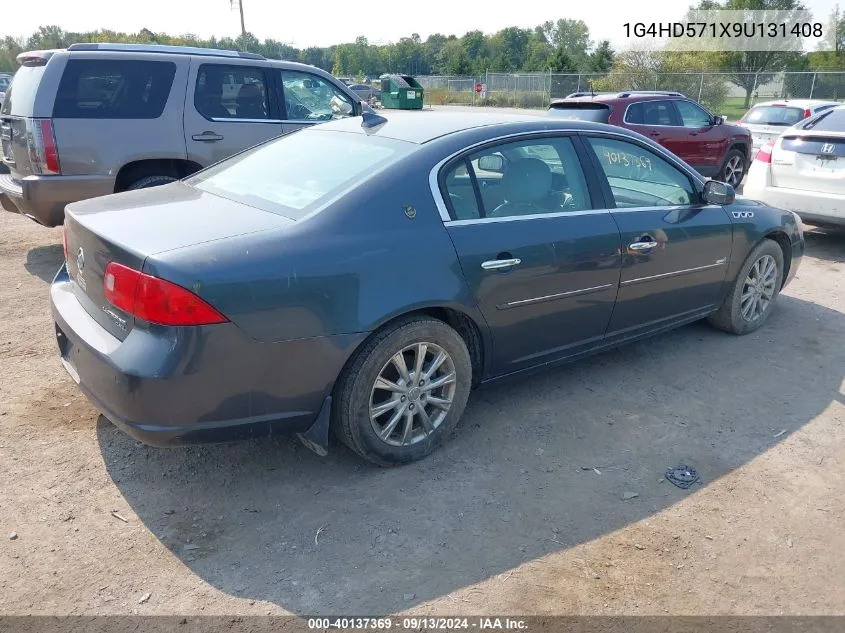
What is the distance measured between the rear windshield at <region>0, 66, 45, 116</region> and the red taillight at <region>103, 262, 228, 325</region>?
420 centimetres

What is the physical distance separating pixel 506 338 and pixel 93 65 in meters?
4.81

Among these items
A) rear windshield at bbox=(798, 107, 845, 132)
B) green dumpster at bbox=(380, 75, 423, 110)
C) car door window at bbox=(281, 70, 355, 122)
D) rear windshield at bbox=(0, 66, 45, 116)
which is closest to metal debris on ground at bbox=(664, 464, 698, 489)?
car door window at bbox=(281, 70, 355, 122)

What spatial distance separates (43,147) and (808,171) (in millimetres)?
7566

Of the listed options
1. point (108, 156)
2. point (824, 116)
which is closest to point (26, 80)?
point (108, 156)

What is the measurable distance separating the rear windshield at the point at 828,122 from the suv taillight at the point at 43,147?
7.69m

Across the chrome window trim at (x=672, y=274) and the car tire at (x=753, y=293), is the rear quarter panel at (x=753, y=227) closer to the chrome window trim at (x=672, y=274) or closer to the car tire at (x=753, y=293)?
the car tire at (x=753, y=293)

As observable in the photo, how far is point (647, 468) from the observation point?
3.47 meters

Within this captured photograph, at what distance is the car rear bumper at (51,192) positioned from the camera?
5902mm

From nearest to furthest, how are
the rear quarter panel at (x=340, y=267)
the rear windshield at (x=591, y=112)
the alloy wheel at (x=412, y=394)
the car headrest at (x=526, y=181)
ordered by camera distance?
the rear quarter panel at (x=340, y=267) < the alloy wheel at (x=412, y=394) < the car headrest at (x=526, y=181) < the rear windshield at (x=591, y=112)

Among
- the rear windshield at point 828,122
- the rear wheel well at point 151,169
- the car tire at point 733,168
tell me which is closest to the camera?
the rear wheel well at point 151,169

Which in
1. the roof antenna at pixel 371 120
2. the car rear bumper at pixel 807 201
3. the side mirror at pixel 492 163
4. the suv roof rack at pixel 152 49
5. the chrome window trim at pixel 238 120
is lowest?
the car rear bumper at pixel 807 201

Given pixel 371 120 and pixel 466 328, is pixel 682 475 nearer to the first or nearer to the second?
pixel 466 328

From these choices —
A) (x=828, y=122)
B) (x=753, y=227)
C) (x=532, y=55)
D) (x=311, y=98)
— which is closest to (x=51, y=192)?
(x=311, y=98)

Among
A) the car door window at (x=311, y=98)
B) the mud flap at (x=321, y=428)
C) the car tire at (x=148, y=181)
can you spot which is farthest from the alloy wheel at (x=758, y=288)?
the car tire at (x=148, y=181)
